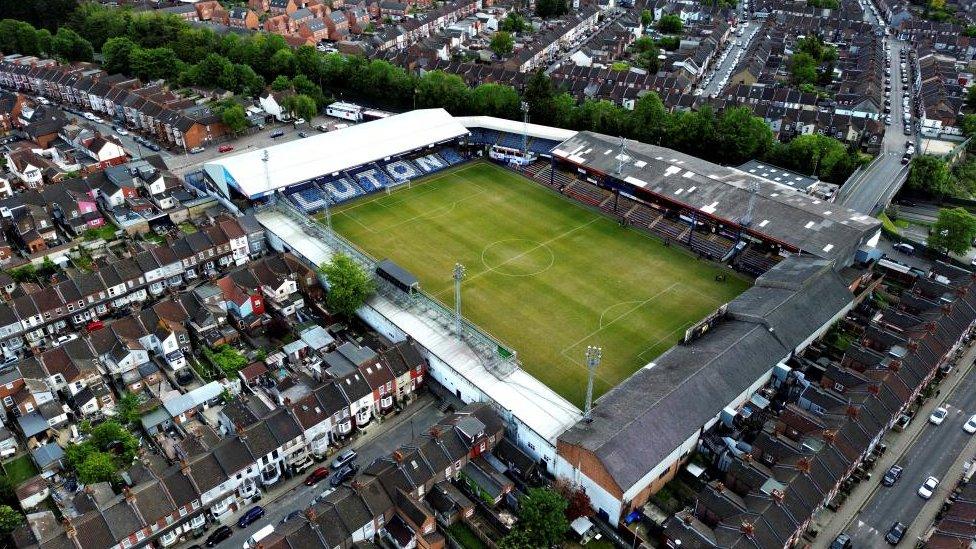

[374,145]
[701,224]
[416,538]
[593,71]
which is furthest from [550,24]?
[416,538]

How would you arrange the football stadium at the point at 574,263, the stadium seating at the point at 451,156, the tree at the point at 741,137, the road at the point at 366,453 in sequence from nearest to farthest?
1. the road at the point at 366,453
2. the football stadium at the point at 574,263
3. the tree at the point at 741,137
4. the stadium seating at the point at 451,156

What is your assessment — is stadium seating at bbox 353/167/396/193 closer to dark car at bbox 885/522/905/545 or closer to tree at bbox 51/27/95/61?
dark car at bbox 885/522/905/545

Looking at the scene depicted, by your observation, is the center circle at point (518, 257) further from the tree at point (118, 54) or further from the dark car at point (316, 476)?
the tree at point (118, 54)

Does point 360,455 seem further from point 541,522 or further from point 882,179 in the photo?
point 882,179

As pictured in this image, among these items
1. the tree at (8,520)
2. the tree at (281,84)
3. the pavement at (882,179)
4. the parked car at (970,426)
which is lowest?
the tree at (8,520)

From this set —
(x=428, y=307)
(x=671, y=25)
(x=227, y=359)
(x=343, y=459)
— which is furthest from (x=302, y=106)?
(x=671, y=25)

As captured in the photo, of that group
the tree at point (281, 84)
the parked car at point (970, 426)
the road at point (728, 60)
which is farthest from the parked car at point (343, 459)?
the road at point (728, 60)

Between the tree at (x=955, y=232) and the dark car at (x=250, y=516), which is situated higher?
the tree at (x=955, y=232)
